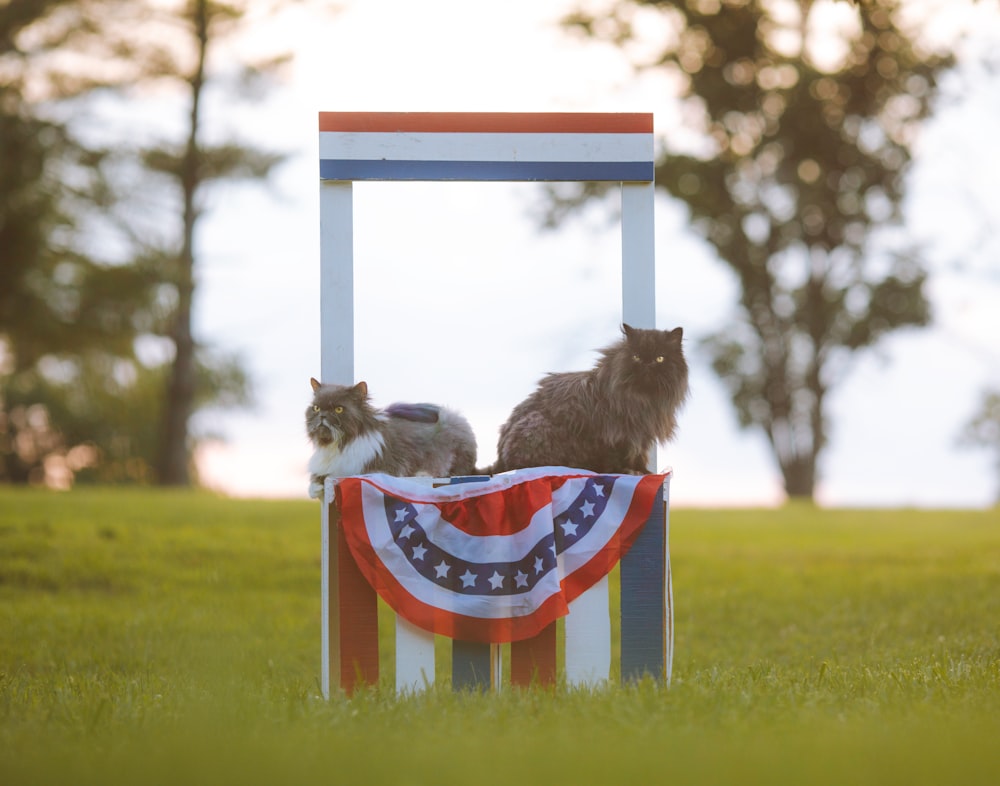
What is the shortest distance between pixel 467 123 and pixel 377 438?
1433 millimetres

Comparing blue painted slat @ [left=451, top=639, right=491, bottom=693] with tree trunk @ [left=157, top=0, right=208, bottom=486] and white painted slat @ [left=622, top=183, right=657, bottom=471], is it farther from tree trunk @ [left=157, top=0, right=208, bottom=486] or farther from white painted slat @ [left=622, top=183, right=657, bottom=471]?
tree trunk @ [left=157, top=0, right=208, bottom=486]

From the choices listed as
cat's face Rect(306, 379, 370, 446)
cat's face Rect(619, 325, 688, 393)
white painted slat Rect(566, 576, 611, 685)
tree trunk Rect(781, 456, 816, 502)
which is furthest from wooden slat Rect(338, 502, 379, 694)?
tree trunk Rect(781, 456, 816, 502)

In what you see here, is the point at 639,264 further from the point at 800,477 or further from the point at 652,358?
the point at 800,477

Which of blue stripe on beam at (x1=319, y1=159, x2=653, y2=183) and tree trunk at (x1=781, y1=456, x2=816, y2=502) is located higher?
blue stripe on beam at (x1=319, y1=159, x2=653, y2=183)

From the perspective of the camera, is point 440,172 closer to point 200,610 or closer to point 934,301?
point 200,610

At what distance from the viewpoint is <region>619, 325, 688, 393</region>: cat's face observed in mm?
4523

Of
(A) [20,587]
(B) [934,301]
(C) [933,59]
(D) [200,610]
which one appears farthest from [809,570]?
(C) [933,59]

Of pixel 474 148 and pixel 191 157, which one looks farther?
pixel 191 157

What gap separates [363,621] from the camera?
174 inches

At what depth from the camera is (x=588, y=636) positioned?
14.4 ft

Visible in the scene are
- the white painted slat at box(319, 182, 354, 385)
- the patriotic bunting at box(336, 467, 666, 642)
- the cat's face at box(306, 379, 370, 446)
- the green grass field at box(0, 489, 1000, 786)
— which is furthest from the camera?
the white painted slat at box(319, 182, 354, 385)

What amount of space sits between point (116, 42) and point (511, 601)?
595 inches

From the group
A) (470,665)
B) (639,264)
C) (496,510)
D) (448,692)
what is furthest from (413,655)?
(639,264)

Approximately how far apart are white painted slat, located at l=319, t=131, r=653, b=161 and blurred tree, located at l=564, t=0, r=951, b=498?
41.7 feet
